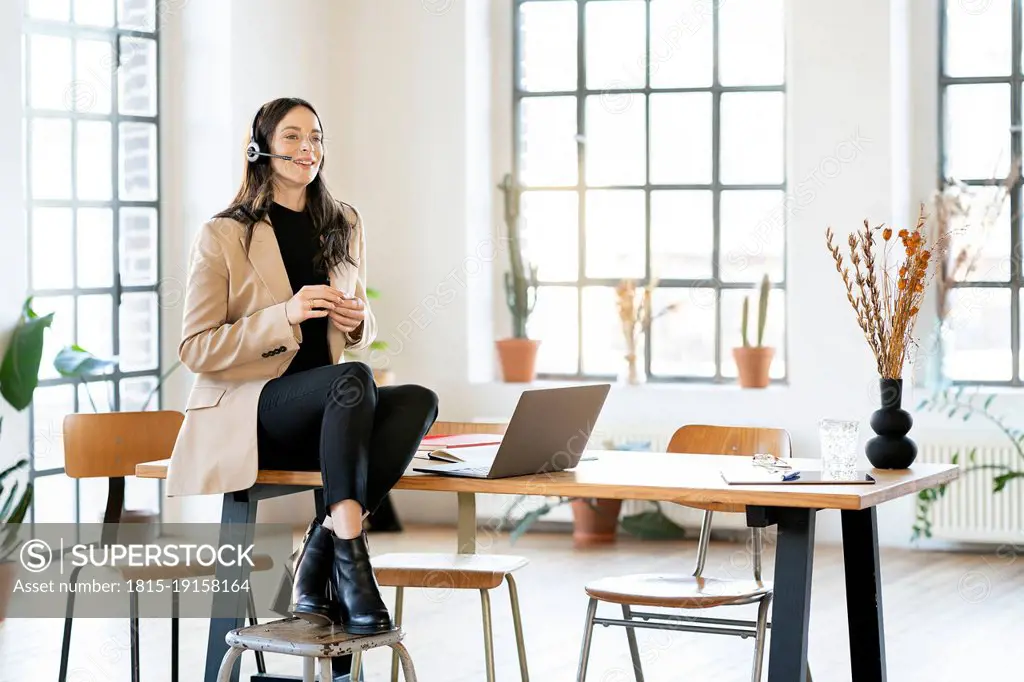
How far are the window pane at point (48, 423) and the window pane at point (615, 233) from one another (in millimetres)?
2658

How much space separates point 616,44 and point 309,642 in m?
4.87

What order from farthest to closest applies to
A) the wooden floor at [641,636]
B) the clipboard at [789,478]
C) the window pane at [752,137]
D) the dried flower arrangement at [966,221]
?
the window pane at [752,137], the dried flower arrangement at [966,221], the wooden floor at [641,636], the clipboard at [789,478]

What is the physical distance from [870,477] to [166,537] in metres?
2.15

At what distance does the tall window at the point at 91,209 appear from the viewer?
5.64 meters

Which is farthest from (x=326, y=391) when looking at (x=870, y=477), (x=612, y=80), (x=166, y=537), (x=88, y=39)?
(x=612, y=80)

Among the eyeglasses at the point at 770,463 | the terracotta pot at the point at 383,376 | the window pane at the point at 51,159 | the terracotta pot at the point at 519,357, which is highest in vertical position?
the window pane at the point at 51,159

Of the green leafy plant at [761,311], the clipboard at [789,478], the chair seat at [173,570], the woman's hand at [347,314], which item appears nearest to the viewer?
the clipboard at [789,478]

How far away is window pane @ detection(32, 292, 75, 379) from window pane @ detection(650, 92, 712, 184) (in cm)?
285

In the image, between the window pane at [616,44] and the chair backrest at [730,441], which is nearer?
the chair backrest at [730,441]

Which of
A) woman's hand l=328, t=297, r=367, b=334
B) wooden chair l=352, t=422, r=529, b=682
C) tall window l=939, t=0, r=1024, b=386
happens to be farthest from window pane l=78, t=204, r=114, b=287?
tall window l=939, t=0, r=1024, b=386

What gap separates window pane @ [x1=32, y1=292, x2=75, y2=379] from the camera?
5.63 m

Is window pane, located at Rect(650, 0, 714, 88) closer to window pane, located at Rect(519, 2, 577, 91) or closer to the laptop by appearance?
window pane, located at Rect(519, 2, 577, 91)

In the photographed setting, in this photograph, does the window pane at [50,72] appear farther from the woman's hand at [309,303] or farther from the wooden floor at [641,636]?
the woman's hand at [309,303]

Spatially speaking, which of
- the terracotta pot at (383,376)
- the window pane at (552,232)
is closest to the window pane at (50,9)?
the terracotta pot at (383,376)
